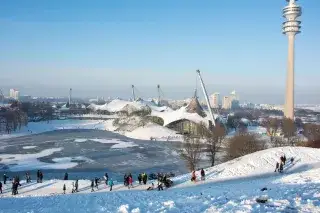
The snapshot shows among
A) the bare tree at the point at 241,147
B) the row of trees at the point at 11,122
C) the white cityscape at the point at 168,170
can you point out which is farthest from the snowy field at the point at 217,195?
the row of trees at the point at 11,122

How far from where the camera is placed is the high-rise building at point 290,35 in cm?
7921

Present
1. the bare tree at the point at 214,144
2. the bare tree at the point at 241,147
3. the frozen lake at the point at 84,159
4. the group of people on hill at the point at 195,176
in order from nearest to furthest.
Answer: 1. the group of people on hill at the point at 195,176
2. the frozen lake at the point at 84,159
3. the bare tree at the point at 214,144
4. the bare tree at the point at 241,147

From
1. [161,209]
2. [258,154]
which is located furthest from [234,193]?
[258,154]

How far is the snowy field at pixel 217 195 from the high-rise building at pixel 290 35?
198 ft

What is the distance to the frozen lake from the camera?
3322 centimetres

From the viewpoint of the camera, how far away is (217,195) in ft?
46.3

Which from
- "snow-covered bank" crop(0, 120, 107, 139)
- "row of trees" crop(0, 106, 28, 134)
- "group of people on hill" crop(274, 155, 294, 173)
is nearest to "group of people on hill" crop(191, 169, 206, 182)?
"group of people on hill" crop(274, 155, 294, 173)

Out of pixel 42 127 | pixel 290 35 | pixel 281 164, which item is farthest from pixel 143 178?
pixel 290 35

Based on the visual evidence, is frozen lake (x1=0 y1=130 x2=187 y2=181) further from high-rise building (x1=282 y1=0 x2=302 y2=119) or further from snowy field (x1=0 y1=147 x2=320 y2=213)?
high-rise building (x1=282 y1=0 x2=302 y2=119)

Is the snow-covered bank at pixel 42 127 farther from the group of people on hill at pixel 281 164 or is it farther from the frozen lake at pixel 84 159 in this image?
the group of people on hill at pixel 281 164

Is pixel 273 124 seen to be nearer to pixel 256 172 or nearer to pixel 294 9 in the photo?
pixel 294 9

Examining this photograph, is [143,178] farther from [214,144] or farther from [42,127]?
[42,127]

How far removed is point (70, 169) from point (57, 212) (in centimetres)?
2279

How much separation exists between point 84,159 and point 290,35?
58167 mm
